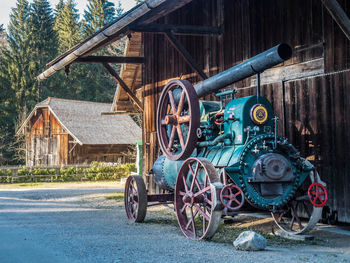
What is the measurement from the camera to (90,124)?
32844 millimetres

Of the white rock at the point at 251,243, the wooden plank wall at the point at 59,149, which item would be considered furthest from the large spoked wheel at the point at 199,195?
the wooden plank wall at the point at 59,149

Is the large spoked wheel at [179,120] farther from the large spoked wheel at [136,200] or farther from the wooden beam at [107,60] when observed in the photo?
the wooden beam at [107,60]

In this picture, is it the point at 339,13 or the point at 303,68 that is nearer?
the point at 339,13

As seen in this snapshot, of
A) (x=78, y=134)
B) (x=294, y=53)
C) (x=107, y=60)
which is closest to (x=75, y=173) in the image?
(x=78, y=134)

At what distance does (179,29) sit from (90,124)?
22.5 meters

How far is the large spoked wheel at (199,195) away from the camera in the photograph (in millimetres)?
6691

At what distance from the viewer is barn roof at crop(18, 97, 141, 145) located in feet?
101

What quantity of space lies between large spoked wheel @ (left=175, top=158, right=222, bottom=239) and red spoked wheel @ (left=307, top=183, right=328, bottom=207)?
1.49m

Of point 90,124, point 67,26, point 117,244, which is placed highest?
point 67,26

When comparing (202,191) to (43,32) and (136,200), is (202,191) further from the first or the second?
(43,32)

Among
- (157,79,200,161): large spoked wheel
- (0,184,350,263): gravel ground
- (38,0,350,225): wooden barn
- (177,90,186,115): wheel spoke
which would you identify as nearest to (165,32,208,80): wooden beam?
(38,0,350,225): wooden barn

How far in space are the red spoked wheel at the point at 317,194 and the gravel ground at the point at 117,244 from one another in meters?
0.66

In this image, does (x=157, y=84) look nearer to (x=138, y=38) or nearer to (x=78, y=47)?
(x=138, y=38)

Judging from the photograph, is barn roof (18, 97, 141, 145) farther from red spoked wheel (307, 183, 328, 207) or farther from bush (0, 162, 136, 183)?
red spoked wheel (307, 183, 328, 207)
